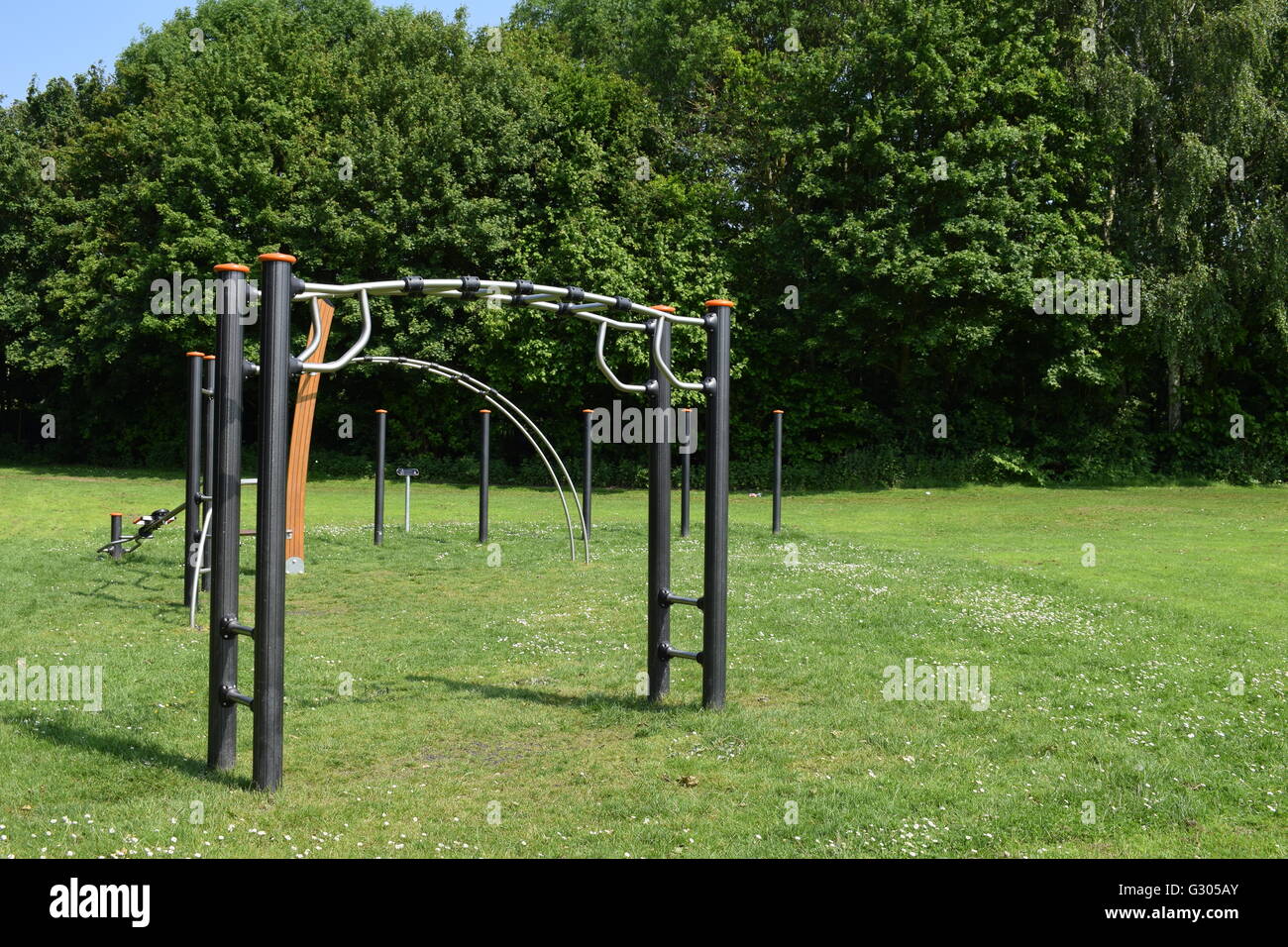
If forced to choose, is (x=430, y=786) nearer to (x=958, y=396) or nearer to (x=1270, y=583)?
(x=1270, y=583)

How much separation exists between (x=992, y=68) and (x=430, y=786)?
29661 millimetres

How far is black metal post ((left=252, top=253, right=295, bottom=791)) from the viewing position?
5.31 metres

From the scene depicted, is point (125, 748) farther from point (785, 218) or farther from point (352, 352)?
point (785, 218)

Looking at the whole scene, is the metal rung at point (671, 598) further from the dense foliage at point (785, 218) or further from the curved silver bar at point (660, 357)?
the dense foliage at point (785, 218)

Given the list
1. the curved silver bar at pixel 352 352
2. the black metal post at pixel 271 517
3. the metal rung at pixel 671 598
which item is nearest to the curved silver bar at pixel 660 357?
the metal rung at pixel 671 598

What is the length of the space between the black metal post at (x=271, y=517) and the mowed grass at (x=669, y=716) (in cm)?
29

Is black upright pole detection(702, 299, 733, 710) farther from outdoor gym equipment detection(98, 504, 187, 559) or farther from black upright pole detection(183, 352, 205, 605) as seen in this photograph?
outdoor gym equipment detection(98, 504, 187, 559)

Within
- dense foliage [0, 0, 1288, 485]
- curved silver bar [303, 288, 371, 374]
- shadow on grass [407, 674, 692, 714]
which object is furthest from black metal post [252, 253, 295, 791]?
dense foliage [0, 0, 1288, 485]

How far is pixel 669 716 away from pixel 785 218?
1099 inches

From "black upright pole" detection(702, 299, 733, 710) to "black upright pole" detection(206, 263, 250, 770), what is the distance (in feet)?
9.12

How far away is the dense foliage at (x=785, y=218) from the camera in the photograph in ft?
94.3

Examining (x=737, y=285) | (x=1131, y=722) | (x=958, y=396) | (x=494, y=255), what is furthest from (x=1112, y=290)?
(x=1131, y=722)
